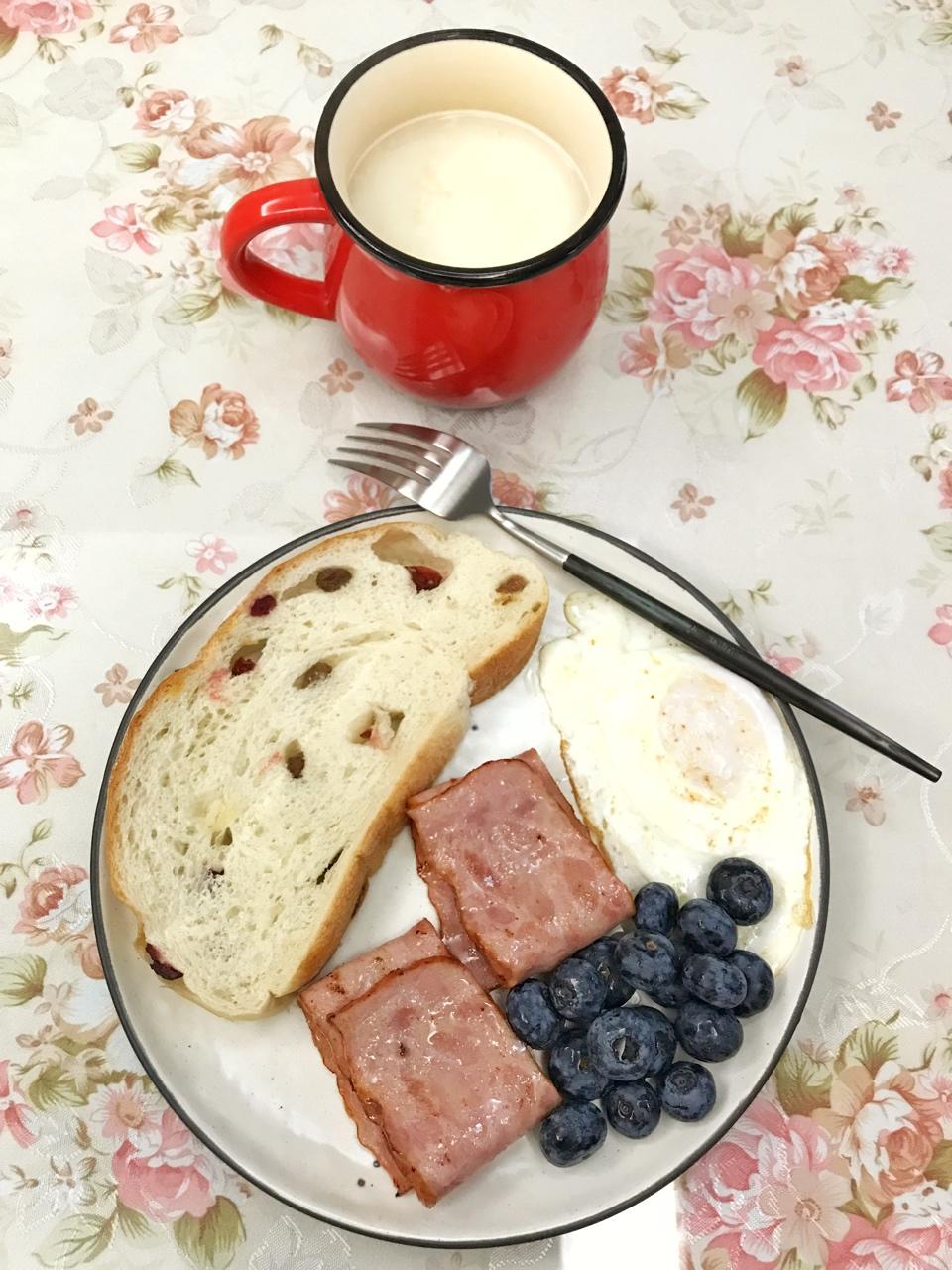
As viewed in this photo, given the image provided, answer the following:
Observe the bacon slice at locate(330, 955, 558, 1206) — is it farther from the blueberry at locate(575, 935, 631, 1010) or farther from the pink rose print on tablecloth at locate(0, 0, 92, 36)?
the pink rose print on tablecloth at locate(0, 0, 92, 36)

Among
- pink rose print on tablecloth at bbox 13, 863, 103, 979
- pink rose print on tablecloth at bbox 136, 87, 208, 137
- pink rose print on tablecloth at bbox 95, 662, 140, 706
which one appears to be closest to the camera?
pink rose print on tablecloth at bbox 13, 863, 103, 979

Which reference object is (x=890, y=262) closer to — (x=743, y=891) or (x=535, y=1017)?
(x=743, y=891)

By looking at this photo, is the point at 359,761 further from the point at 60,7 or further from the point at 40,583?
the point at 60,7

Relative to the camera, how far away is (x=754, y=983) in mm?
1330

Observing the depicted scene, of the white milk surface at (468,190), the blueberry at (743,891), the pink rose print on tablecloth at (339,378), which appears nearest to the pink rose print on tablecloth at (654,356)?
the white milk surface at (468,190)

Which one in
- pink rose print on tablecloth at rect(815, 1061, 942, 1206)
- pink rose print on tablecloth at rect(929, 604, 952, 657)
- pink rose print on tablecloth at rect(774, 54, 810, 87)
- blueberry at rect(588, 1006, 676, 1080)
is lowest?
pink rose print on tablecloth at rect(815, 1061, 942, 1206)

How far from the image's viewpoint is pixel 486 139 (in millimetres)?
1568

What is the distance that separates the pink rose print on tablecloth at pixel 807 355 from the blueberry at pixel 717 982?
100 cm

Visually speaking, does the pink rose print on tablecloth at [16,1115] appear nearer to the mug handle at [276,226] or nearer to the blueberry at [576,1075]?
the blueberry at [576,1075]

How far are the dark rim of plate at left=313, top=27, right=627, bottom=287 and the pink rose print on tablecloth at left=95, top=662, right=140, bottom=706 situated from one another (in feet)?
2.38

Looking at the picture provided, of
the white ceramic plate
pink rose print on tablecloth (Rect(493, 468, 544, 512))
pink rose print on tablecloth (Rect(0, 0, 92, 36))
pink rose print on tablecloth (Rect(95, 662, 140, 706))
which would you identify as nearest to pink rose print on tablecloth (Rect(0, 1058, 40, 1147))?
the white ceramic plate

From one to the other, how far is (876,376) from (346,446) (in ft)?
3.03

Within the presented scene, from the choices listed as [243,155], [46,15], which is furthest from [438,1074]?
[46,15]

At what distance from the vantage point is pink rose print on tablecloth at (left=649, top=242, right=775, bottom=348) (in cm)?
184
